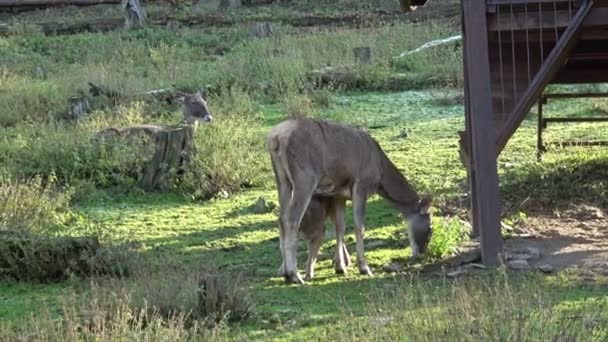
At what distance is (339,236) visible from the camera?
11.2 metres

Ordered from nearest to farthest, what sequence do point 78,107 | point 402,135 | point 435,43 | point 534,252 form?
point 534,252, point 402,135, point 78,107, point 435,43

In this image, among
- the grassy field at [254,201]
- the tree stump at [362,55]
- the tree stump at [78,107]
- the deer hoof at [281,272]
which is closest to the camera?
the grassy field at [254,201]

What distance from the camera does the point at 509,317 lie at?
693 centimetres

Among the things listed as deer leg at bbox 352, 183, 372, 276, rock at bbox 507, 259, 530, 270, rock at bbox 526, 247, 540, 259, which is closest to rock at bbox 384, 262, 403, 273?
deer leg at bbox 352, 183, 372, 276

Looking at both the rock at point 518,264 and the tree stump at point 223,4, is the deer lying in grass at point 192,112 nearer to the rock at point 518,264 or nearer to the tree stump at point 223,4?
the rock at point 518,264

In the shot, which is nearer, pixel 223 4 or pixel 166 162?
pixel 166 162

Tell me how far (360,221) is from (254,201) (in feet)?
11.9

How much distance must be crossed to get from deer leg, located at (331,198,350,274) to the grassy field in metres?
0.16

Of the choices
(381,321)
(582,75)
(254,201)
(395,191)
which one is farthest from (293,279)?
(582,75)

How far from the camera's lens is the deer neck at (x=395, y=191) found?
12.0m

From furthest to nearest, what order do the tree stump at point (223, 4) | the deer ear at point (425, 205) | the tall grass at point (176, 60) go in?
the tree stump at point (223, 4)
the tall grass at point (176, 60)
the deer ear at point (425, 205)

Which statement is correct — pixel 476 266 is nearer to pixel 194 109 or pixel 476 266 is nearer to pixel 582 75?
pixel 582 75

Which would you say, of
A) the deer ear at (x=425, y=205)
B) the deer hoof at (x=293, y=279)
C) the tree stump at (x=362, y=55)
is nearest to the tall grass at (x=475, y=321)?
the deer hoof at (x=293, y=279)

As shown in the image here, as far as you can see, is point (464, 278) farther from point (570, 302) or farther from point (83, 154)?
point (83, 154)
